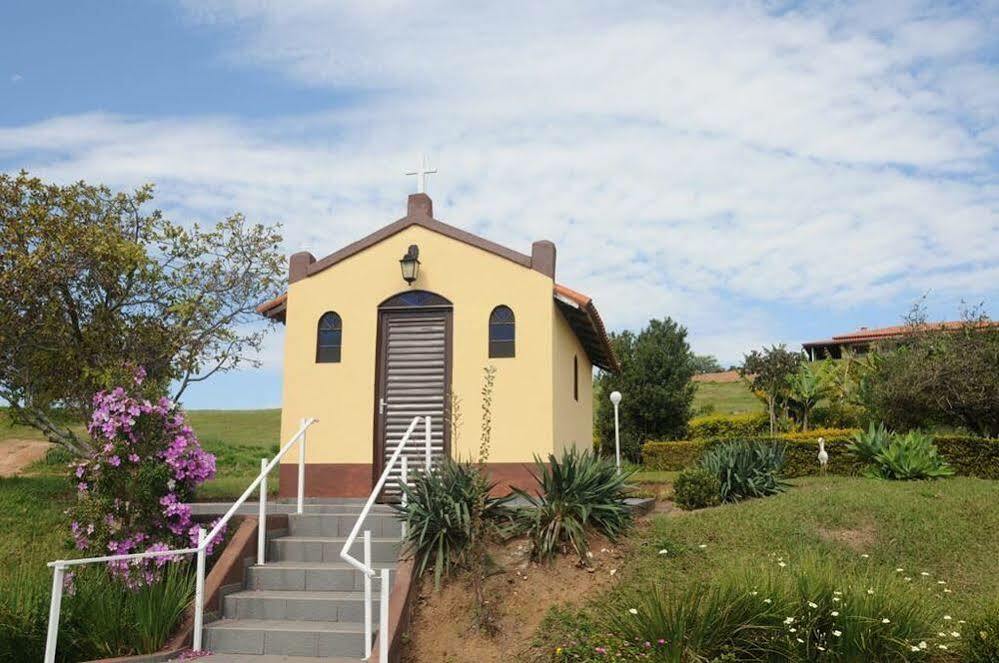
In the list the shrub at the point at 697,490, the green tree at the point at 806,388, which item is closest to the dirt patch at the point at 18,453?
the shrub at the point at 697,490

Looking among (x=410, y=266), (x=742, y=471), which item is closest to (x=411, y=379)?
(x=410, y=266)

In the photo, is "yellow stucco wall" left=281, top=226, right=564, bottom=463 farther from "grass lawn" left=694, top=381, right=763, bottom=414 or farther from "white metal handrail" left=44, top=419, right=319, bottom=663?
"grass lawn" left=694, top=381, right=763, bottom=414

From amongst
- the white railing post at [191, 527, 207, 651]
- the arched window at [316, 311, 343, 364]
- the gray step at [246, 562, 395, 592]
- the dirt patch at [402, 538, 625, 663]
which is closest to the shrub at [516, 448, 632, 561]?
the dirt patch at [402, 538, 625, 663]

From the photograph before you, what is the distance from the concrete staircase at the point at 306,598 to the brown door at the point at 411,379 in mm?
2364

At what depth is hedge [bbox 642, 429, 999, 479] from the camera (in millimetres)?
17375

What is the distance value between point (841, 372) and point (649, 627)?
97.2 ft

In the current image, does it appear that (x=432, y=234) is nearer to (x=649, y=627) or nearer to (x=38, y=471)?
(x=649, y=627)

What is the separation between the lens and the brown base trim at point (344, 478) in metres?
12.0

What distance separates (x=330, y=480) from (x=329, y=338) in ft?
7.19

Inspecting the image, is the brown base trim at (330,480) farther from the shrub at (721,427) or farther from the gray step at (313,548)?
the shrub at (721,427)

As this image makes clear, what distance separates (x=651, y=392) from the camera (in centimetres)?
3052

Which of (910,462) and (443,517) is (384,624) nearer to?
(443,517)

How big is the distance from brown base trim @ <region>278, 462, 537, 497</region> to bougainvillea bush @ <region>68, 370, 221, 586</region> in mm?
3395

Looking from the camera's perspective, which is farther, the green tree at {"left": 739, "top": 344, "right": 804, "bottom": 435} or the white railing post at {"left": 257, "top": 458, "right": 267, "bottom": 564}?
the green tree at {"left": 739, "top": 344, "right": 804, "bottom": 435}
